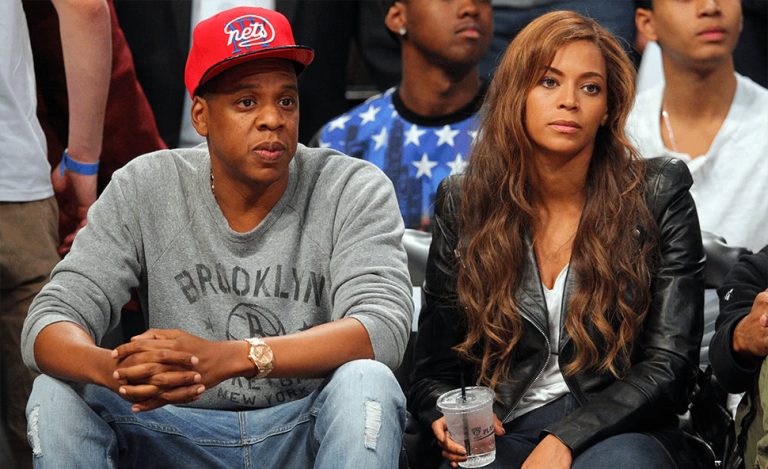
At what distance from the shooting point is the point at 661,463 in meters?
3.03

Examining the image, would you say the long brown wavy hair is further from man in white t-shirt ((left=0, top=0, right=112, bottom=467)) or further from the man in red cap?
man in white t-shirt ((left=0, top=0, right=112, bottom=467))

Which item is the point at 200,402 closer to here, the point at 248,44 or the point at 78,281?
the point at 78,281

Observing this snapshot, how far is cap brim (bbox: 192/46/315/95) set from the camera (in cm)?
325

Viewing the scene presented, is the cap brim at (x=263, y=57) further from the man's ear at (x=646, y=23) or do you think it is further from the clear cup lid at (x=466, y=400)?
the man's ear at (x=646, y=23)

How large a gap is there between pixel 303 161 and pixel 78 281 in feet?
2.31

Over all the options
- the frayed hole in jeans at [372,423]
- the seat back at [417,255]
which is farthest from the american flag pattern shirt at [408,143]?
the frayed hole in jeans at [372,423]

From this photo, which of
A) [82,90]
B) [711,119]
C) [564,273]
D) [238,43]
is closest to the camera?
[238,43]

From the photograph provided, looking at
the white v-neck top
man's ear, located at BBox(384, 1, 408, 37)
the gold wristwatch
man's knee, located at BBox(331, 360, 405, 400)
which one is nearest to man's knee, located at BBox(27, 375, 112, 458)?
the gold wristwatch

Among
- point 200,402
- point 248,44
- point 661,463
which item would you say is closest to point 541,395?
point 661,463

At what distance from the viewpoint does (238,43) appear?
3.26 m

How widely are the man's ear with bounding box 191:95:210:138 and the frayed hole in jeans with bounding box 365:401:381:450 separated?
97cm

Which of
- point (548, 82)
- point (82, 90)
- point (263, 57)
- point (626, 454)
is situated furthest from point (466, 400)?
point (82, 90)

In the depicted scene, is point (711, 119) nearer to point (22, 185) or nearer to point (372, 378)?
point (372, 378)

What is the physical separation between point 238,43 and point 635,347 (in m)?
1.30
